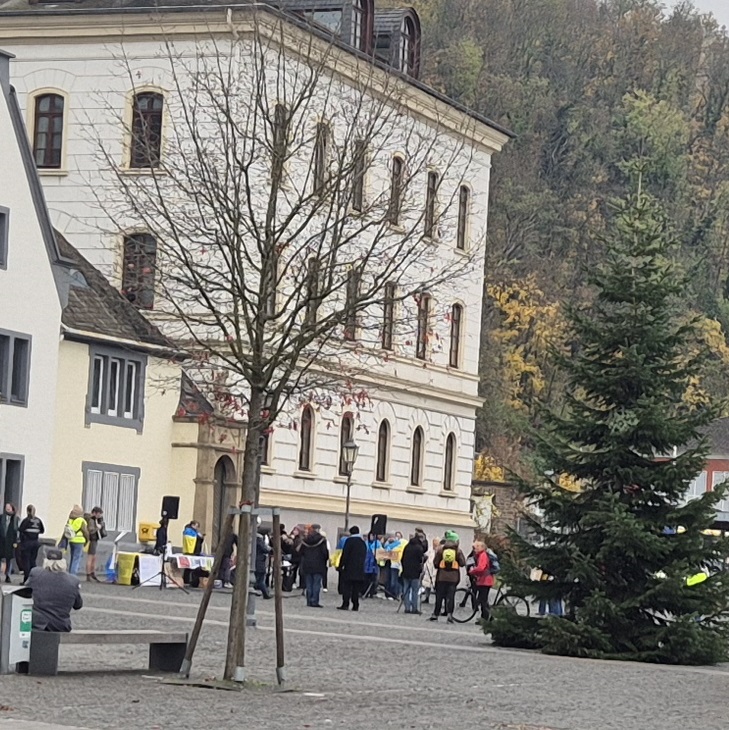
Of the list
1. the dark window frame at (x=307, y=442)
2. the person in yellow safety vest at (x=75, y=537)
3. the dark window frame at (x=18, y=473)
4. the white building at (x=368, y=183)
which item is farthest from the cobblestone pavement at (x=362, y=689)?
the dark window frame at (x=307, y=442)

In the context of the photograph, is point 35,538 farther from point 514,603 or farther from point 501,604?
point 514,603

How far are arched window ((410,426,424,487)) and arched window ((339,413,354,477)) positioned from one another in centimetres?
487

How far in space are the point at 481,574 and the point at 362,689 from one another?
56.0 feet

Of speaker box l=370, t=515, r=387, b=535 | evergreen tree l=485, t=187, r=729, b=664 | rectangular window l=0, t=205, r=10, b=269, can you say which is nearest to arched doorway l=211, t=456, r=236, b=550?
speaker box l=370, t=515, r=387, b=535

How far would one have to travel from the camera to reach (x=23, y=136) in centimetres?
4725

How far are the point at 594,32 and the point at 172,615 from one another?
94.5 metres

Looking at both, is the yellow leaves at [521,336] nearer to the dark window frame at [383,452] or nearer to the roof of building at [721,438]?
the dark window frame at [383,452]

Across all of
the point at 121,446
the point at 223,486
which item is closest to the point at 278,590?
the point at 121,446

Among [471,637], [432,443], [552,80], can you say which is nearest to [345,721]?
[471,637]

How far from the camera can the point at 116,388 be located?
5003cm

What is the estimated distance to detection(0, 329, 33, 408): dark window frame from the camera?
152ft

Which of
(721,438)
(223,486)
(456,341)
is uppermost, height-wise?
(456,341)

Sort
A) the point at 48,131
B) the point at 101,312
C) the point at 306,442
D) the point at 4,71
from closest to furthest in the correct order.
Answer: the point at 4,71 → the point at 101,312 → the point at 48,131 → the point at 306,442

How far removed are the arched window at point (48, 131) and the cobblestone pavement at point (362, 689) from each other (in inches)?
1002
